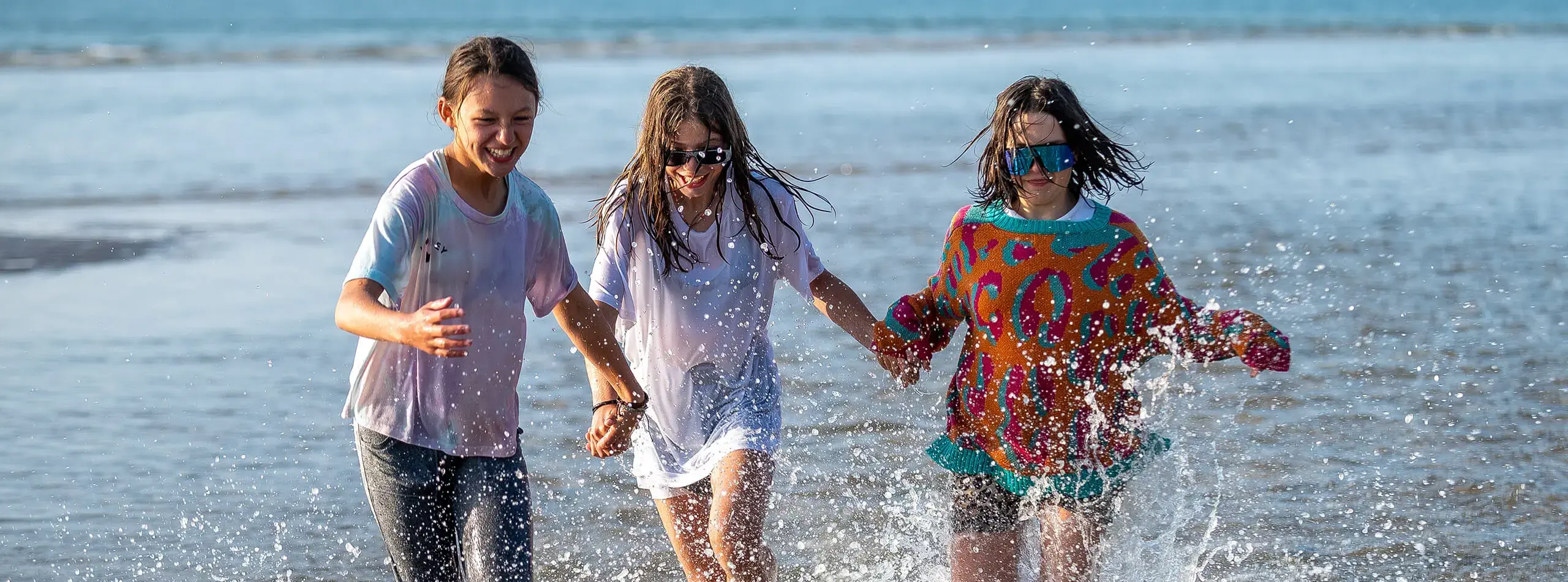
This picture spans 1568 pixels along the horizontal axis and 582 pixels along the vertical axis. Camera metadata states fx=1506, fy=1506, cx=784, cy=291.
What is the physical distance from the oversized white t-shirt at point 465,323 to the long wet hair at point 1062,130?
1158 mm

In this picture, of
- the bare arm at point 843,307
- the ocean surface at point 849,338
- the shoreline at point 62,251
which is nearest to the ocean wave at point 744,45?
the ocean surface at point 849,338

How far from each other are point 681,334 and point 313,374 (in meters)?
3.47

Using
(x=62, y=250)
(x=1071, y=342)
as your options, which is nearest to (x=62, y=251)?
(x=62, y=250)

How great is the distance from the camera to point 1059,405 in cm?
354

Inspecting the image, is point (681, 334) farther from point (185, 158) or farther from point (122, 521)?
point (185, 158)

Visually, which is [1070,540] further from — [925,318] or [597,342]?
[597,342]

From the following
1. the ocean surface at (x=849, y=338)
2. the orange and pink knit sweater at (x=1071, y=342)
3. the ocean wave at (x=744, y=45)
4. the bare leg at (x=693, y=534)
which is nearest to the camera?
the orange and pink knit sweater at (x=1071, y=342)

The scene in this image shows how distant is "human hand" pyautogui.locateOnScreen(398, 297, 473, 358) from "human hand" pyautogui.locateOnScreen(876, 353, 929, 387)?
1.25 metres

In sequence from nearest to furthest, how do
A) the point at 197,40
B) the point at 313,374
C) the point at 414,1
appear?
the point at 313,374, the point at 197,40, the point at 414,1

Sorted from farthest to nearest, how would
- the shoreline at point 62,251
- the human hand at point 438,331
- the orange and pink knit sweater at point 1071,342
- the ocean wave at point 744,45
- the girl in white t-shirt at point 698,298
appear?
the ocean wave at point 744,45 < the shoreline at point 62,251 < the girl in white t-shirt at point 698,298 < the orange and pink knit sweater at point 1071,342 < the human hand at point 438,331

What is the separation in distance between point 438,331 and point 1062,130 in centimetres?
162

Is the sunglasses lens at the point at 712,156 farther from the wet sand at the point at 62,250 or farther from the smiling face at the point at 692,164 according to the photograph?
the wet sand at the point at 62,250

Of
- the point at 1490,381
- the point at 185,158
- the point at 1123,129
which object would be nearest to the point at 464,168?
the point at 1490,381

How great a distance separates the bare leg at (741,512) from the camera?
12.1ft
